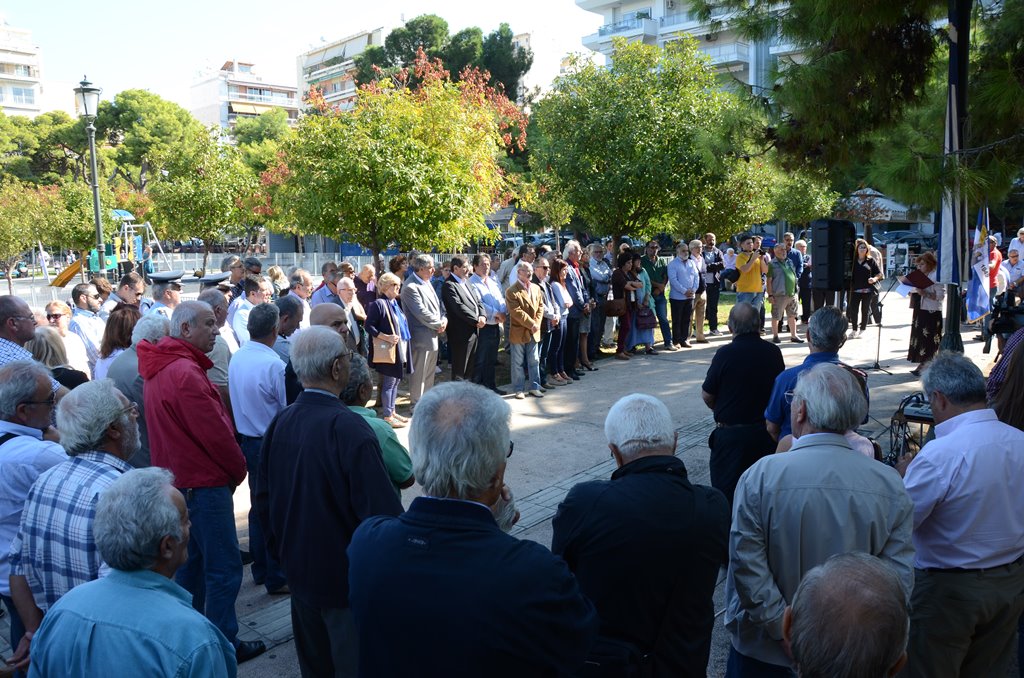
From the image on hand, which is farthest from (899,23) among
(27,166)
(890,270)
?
(27,166)

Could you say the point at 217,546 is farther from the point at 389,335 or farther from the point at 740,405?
the point at 389,335

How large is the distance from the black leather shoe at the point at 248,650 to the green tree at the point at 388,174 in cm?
832

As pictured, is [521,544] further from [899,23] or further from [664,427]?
[899,23]

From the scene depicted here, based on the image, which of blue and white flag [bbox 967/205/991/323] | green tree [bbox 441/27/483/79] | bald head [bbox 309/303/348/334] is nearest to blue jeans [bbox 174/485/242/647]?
bald head [bbox 309/303/348/334]

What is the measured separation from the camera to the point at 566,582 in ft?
6.35

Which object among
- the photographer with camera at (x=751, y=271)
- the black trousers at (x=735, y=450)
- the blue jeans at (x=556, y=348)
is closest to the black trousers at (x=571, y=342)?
the blue jeans at (x=556, y=348)

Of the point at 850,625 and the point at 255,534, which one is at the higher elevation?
the point at 850,625

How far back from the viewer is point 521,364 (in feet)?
32.9

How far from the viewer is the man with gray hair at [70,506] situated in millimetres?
2723

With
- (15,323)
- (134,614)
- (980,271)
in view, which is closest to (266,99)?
(980,271)

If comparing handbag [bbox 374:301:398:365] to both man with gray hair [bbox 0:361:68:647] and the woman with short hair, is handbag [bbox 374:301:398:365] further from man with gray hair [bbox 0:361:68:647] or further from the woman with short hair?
man with gray hair [bbox 0:361:68:647]

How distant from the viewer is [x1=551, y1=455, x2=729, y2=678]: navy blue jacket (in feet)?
8.01

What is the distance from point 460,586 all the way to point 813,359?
10.6 ft

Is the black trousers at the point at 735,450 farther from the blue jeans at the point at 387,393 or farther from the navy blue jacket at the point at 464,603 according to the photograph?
the blue jeans at the point at 387,393
